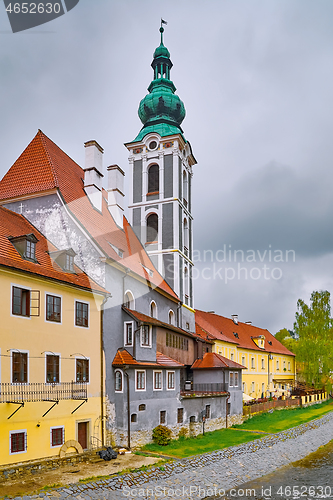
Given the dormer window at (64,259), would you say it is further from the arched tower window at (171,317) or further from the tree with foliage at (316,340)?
the tree with foliage at (316,340)

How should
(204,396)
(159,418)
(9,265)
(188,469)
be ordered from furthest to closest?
(204,396), (159,418), (188,469), (9,265)

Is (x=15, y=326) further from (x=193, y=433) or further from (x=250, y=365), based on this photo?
(x=250, y=365)

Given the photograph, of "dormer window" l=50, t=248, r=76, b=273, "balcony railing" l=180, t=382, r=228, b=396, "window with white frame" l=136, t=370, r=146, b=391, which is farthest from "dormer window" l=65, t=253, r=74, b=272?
"balcony railing" l=180, t=382, r=228, b=396

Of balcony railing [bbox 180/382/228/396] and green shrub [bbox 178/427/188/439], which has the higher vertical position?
balcony railing [bbox 180/382/228/396]

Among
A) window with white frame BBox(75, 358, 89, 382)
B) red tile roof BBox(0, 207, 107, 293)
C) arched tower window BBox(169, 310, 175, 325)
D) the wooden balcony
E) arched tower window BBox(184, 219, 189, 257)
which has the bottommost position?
the wooden balcony

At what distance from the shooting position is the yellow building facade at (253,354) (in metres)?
48.3

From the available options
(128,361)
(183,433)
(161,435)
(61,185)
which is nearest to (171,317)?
(183,433)

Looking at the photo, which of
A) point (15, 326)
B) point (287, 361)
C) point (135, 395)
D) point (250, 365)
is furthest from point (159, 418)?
point (287, 361)

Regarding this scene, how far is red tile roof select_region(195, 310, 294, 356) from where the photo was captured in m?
48.3

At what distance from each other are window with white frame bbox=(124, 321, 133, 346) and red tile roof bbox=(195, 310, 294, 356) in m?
22.4

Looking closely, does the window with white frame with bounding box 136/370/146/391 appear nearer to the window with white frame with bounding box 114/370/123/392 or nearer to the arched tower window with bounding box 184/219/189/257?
the window with white frame with bounding box 114/370/123/392

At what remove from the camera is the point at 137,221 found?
38.0m

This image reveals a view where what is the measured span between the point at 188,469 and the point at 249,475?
108 inches

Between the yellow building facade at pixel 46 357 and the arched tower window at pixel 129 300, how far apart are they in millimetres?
3402
